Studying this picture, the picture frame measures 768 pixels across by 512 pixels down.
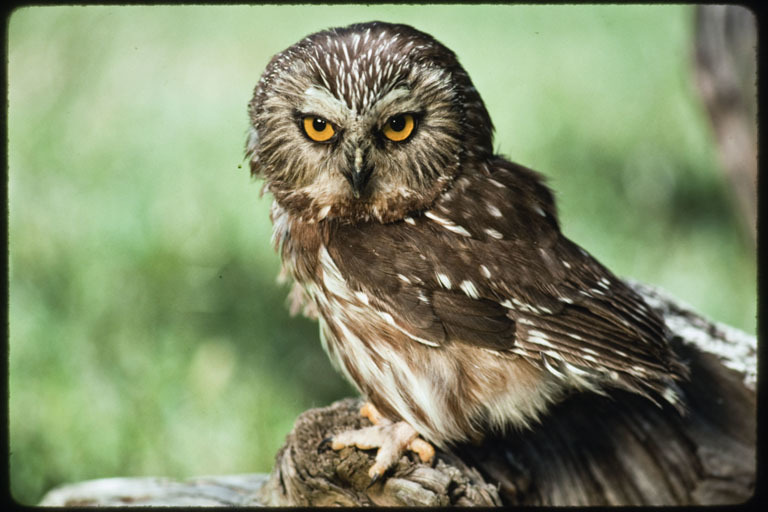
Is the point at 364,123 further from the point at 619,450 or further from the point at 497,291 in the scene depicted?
the point at 619,450

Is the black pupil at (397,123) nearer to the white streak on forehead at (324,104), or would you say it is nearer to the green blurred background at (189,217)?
the white streak on forehead at (324,104)

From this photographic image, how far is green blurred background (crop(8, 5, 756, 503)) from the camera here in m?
3.41

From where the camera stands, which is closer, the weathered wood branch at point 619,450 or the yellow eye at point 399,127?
the yellow eye at point 399,127

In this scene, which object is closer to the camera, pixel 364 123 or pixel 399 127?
pixel 364 123

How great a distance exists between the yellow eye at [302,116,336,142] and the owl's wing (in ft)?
1.10

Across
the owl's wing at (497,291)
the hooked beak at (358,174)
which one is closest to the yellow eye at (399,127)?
the hooked beak at (358,174)

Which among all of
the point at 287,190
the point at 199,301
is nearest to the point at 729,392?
the point at 287,190

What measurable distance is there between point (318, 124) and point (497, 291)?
804 millimetres

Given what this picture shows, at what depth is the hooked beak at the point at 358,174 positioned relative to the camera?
238cm

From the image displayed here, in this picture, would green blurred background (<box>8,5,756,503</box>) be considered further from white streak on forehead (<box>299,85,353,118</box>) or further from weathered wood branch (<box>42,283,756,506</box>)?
white streak on forehead (<box>299,85,353,118</box>)

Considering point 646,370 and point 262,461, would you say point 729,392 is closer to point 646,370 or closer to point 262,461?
point 646,370

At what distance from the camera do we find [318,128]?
2.47 meters

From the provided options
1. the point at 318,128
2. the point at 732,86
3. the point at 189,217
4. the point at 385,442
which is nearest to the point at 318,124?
the point at 318,128

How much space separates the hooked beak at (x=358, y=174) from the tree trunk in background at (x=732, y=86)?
8.85 feet
